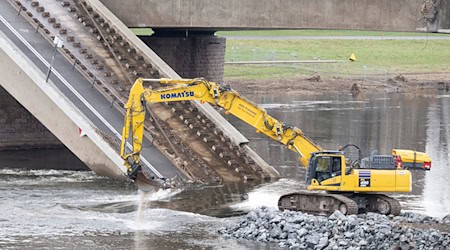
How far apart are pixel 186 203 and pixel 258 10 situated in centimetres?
1638

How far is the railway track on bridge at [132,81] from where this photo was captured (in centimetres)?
5297

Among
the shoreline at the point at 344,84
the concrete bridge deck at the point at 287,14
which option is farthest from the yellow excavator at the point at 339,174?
the shoreline at the point at 344,84

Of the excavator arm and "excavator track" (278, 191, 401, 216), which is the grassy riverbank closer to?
the excavator arm

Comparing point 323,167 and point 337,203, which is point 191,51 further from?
point 337,203

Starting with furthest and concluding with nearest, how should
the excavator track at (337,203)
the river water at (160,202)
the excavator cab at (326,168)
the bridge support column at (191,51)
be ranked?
the bridge support column at (191,51), the excavator cab at (326,168), the excavator track at (337,203), the river water at (160,202)

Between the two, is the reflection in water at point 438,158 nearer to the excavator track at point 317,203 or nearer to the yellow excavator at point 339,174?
the yellow excavator at point 339,174

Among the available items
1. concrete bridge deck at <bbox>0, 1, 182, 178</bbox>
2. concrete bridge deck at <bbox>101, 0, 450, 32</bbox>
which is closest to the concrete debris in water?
concrete bridge deck at <bbox>0, 1, 182, 178</bbox>

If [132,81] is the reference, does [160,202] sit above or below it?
below

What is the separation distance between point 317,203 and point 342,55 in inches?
2555

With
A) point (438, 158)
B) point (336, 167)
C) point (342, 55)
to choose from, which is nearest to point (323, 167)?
point (336, 167)

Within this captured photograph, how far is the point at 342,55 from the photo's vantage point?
351 feet

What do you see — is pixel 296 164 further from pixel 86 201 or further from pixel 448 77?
pixel 448 77

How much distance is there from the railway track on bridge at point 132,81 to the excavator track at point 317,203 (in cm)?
851

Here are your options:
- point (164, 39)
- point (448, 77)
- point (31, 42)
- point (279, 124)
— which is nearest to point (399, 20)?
point (279, 124)
